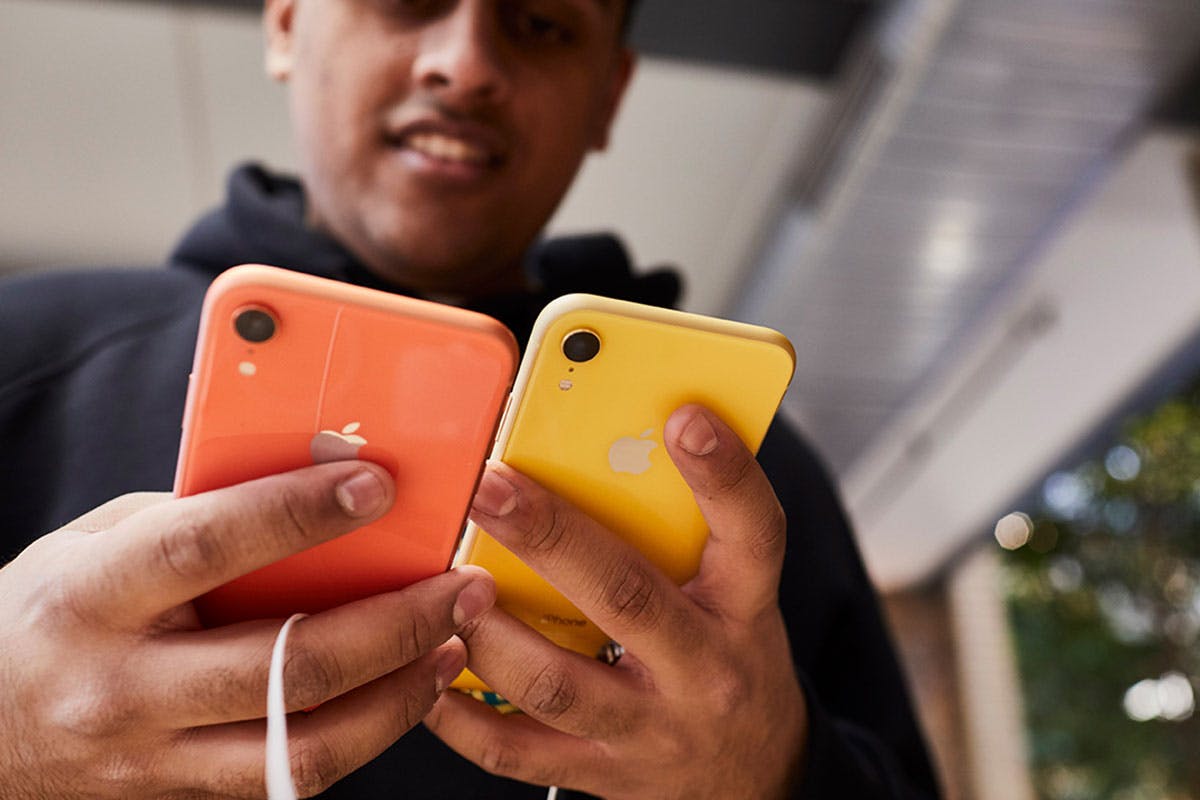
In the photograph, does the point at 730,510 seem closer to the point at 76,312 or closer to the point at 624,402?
the point at 624,402

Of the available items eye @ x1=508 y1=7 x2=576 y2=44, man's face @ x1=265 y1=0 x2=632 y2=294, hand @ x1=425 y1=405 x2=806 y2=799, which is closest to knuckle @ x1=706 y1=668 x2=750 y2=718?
hand @ x1=425 y1=405 x2=806 y2=799

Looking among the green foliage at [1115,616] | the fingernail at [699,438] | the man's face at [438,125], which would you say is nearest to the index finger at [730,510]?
the fingernail at [699,438]

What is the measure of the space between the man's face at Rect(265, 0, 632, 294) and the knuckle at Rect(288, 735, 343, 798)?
46cm

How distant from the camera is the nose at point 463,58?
2.55 feet

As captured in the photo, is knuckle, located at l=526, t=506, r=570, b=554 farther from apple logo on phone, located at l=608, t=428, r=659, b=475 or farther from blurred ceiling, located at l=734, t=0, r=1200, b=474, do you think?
blurred ceiling, located at l=734, t=0, r=1200, b=474

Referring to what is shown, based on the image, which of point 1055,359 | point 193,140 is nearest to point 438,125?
point 193,140

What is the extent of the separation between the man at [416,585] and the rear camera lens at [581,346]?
0.05 m

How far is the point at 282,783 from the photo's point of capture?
378 mm

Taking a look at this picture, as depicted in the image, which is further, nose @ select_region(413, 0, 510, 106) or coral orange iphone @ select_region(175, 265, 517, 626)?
nose @ select_region(413, 0, 510, 106)

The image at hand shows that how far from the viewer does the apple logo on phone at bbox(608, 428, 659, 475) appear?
49 cm

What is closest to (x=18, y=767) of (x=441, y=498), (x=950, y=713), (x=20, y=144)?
(x=441, y=498)

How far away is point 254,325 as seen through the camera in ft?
1.31

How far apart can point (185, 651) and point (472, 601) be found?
0.37 feet

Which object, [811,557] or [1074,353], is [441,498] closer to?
[811,557]
